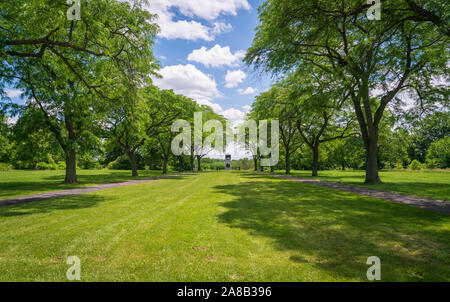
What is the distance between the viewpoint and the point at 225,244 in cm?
414

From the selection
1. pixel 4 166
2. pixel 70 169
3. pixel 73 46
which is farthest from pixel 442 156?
pixel 4 166

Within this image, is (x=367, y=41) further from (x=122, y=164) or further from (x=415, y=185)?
(x=122, y=164)

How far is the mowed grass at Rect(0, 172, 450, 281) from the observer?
121 inches

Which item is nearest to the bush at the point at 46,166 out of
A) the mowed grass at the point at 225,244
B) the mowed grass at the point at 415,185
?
the mowed grass at the point at 225,244

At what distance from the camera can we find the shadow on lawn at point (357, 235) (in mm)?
3219

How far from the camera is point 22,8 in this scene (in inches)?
330

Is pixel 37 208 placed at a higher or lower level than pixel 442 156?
lower

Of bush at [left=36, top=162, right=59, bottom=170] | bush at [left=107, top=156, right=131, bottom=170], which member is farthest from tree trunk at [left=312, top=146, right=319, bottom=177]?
bush at [left=36, top=162, right=59, bottom=170]

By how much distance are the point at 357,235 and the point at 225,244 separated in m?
3.13

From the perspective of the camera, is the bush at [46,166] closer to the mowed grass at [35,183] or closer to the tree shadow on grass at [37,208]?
the mowed grass at [35,183]

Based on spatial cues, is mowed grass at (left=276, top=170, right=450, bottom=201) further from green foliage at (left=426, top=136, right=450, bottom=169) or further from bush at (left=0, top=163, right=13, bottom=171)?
bush at (left=0, top=163, right=13, bottom=171)

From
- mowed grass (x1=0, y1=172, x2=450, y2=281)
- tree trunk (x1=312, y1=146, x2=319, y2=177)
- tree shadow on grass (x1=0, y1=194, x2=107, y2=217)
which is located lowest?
tree shadow on grass (x1=0, y1=194, x2=107, y2=217)

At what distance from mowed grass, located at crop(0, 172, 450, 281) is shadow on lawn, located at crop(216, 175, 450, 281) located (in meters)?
0.02

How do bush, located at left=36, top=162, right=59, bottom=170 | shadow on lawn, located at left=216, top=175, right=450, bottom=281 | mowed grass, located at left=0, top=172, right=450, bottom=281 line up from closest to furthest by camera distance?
mowed grass, located at left=0, top=172, right=450, bottom=281
shadow on lawn, located at left=216, top=175, right=450, bottom=281
bush, located at left=36, top=162, right=59, bottom=170
